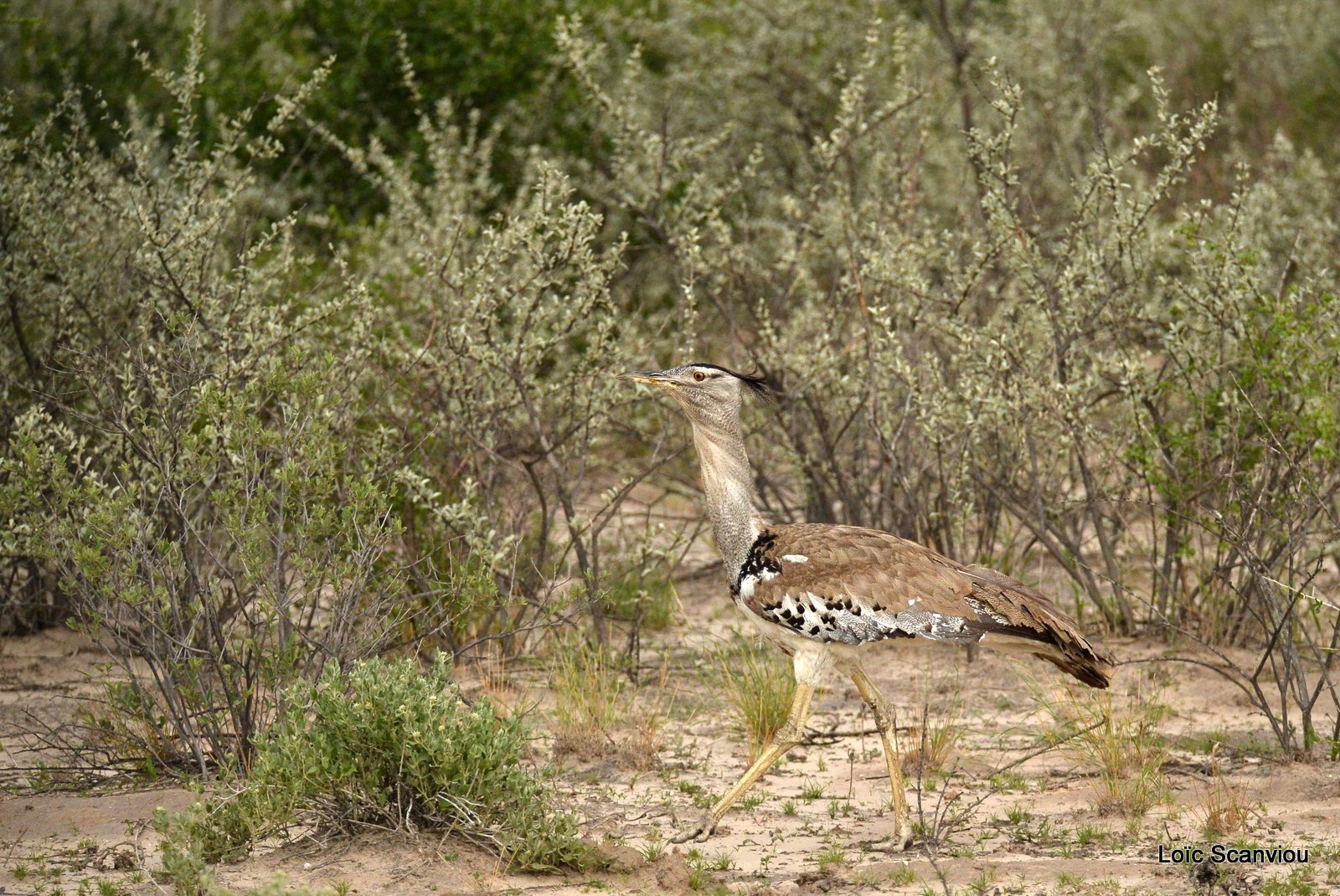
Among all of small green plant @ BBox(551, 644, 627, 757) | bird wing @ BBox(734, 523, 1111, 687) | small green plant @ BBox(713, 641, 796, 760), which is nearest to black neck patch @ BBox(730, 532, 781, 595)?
bird wing @ BBox(734, 523, 1111, 687)

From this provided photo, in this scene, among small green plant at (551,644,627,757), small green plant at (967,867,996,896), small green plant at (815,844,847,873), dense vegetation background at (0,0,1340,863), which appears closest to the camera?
small green plant at (967,867,996,896)

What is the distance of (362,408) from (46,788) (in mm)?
1897

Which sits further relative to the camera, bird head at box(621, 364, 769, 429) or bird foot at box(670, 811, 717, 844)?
bird head at box(621, 364, 769, 429)

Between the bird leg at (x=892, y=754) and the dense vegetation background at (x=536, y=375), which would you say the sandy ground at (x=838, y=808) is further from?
the dense vegetation background at (x=536, y=375)

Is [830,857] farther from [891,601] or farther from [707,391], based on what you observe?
[707,391]

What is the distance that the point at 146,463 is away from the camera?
16.0 feet

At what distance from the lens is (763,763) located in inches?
172

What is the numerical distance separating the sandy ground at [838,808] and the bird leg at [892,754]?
5cm

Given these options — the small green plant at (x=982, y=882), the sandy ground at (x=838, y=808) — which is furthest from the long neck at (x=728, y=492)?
the small green plant at (x=982, y=882)

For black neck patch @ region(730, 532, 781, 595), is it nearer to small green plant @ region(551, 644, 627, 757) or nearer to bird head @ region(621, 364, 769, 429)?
bird head @ region(621, 364, 769, 429)

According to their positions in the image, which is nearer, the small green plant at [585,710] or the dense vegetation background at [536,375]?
the dense vegetation background at [536,375]

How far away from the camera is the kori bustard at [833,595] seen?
4.25 m

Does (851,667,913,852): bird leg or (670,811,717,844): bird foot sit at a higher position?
(851,667,913,852): bird leg

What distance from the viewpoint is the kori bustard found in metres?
4.25
